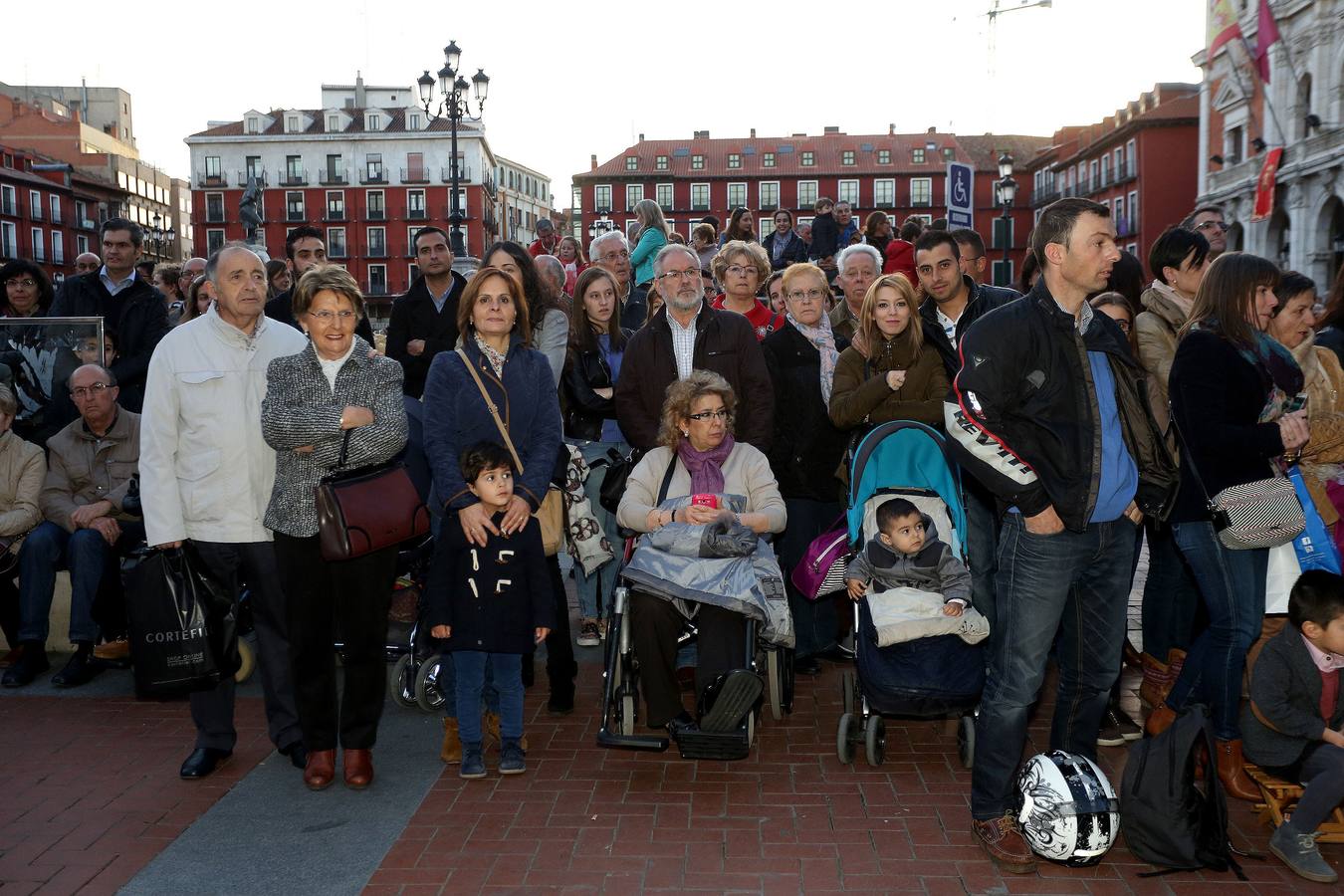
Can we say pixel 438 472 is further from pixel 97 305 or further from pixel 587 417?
pixel 97 305

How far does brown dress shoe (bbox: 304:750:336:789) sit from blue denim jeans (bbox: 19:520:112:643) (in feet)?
7.79

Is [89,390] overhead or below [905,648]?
overhead

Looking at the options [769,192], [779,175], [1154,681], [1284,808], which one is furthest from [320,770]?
[769,192]

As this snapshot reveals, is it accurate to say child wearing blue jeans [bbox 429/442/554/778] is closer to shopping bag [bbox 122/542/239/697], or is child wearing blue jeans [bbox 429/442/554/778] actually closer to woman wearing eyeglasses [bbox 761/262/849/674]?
shopping bag [bbox 122/542/239/697]

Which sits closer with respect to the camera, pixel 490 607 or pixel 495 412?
pixel 490 607

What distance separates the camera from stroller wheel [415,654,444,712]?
19.0ft

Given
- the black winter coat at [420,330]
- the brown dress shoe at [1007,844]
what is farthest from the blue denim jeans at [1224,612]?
the black winter coat at [420,330]

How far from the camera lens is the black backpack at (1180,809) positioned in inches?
153

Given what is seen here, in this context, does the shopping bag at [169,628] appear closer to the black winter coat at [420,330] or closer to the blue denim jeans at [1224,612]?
the black winter coat at [420,330]

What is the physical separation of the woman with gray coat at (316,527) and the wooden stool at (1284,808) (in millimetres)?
3632

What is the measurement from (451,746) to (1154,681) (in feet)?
11.5

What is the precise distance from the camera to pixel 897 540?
5012 millimetres

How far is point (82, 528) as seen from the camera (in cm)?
659

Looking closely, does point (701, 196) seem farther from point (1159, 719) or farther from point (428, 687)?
point (1159, 719)
